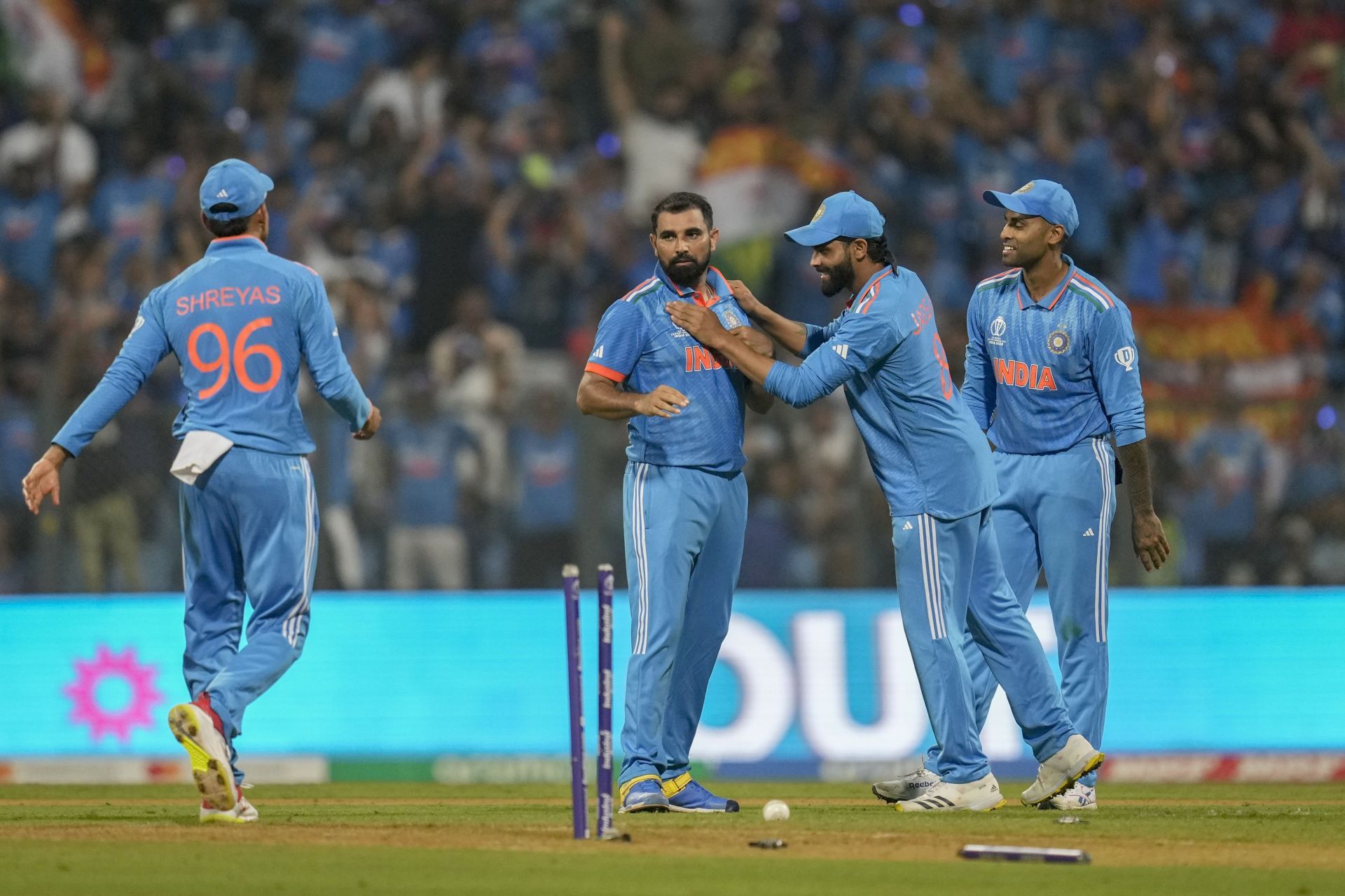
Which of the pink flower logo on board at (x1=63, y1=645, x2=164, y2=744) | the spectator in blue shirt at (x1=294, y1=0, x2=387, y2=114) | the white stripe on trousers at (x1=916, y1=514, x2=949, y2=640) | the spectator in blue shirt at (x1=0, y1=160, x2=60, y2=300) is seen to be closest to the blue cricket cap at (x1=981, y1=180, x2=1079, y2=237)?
the white stripe on trousers at (x1=916, y1=514, x2=949, y2=640)

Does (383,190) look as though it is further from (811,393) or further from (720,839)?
(720,839)

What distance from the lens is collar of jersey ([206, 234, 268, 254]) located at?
25.8 ft

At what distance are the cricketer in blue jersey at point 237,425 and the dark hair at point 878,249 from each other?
2266mm

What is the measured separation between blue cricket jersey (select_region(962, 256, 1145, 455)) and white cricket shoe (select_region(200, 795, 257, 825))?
386 centimetres

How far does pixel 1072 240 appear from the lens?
16891 mm

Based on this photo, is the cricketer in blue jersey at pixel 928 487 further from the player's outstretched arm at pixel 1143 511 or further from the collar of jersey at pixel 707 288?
the player's outstretched arm at pixel 1143 511

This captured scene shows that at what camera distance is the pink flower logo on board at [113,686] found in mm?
12750

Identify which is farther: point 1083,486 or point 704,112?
point 704,112

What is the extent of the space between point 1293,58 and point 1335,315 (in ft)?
11.0

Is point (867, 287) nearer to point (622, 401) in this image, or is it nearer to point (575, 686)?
point (622, 401)

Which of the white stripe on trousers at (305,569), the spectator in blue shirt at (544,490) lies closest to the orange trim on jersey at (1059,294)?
the white stripe on trousers at (305,569)

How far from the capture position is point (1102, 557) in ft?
28.5

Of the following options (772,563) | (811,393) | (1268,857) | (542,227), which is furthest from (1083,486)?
(542,227)

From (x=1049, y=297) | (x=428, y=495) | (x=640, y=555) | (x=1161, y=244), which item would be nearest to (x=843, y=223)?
(x=1049, y=297)
